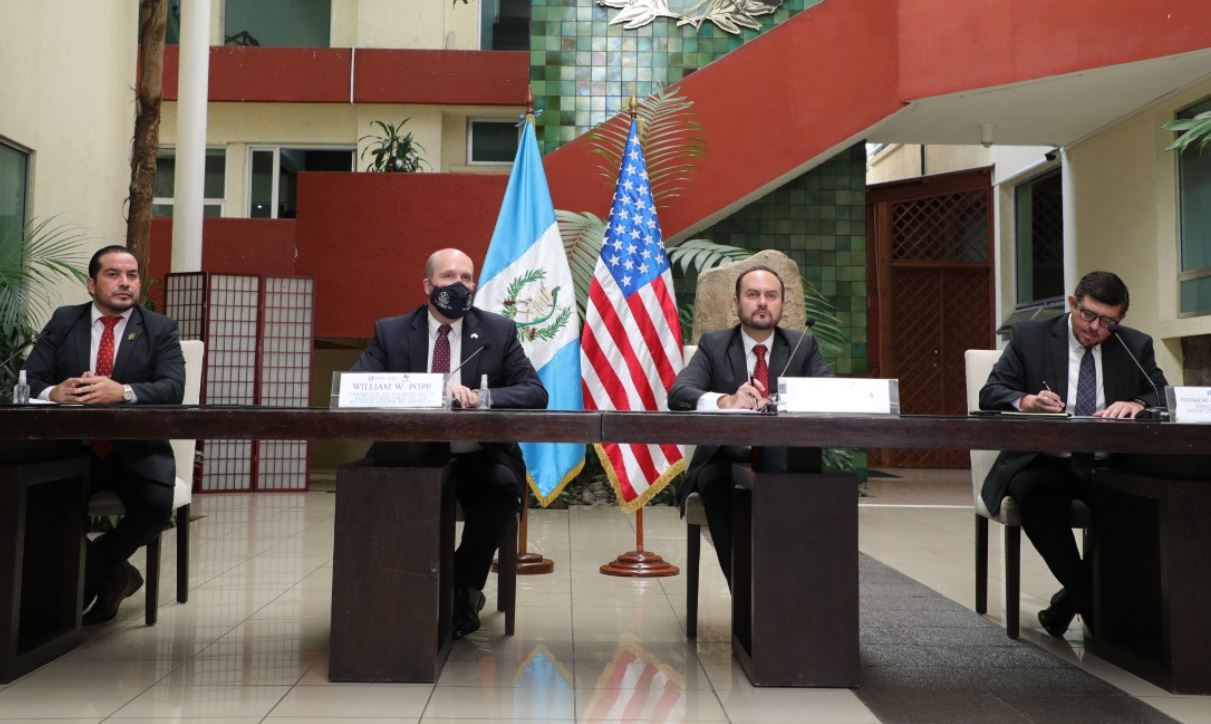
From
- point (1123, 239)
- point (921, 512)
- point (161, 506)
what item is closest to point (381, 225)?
point (921, 512)

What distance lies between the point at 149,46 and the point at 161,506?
471 cm

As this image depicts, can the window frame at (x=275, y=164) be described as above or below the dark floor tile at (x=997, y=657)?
above

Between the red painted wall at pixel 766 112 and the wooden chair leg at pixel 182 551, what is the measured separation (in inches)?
165

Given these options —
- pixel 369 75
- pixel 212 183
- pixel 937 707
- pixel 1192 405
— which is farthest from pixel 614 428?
pixel 212 183

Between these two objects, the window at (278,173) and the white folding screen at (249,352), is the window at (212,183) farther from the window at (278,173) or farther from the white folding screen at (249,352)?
the white folding screen at (249,352)

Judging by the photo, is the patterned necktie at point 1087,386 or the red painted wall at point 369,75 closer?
the patterned necktie at point 1087,386

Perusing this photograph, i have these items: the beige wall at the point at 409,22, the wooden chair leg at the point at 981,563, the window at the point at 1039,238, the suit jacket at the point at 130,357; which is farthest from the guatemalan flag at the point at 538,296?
the beige wall at the point at 409,22

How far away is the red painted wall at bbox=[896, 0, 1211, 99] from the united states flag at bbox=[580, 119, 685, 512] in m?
2.96

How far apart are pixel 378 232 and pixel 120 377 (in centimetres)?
443

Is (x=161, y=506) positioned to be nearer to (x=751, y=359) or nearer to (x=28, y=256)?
(x=751, y=359)

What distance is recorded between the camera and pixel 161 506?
313cm

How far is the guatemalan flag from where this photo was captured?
457 centimetres

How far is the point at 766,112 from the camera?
711cm

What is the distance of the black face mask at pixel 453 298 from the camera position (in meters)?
3.19
